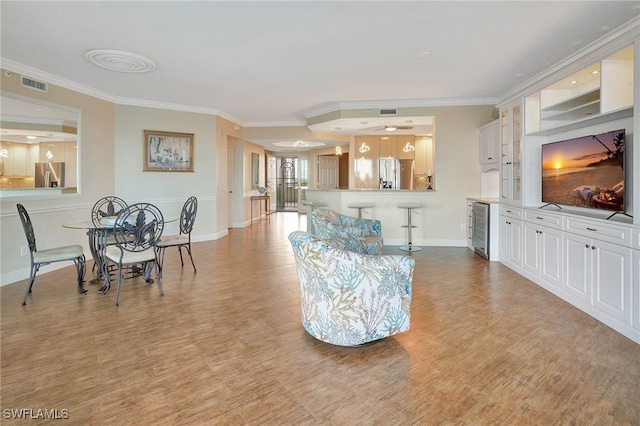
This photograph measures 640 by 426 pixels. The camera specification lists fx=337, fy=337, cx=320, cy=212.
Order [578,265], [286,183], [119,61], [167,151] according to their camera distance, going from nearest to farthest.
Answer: [578,265], [119,61], [167,151], [286,183]

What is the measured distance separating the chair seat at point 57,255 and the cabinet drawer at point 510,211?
5707mm

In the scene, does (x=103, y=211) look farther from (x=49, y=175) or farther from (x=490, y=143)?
(x=490, y=143)

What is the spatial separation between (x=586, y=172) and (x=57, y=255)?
5924mm

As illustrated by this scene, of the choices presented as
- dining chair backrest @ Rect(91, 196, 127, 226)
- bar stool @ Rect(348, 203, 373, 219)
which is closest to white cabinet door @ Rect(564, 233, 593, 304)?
bar stool @ Rect(348, 203, 373, 219)

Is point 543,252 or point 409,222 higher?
point 409,222

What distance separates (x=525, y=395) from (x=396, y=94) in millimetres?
5185

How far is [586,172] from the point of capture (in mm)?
3643

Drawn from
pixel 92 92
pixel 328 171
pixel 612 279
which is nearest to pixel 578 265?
pixel 612 279

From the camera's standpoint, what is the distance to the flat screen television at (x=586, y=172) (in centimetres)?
323

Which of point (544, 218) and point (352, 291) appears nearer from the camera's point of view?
point (352, 291)

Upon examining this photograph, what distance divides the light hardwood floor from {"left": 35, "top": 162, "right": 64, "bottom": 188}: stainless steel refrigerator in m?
1.69

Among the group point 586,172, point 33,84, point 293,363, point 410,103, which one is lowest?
point 293,363

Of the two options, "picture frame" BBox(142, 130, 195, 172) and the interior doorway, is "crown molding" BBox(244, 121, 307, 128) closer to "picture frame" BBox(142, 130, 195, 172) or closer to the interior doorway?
"picture frame" BBox(142, 130, 195, 172)

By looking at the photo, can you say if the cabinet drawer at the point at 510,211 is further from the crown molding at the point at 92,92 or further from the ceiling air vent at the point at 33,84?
the ceiling air vent at the point at 33,84
